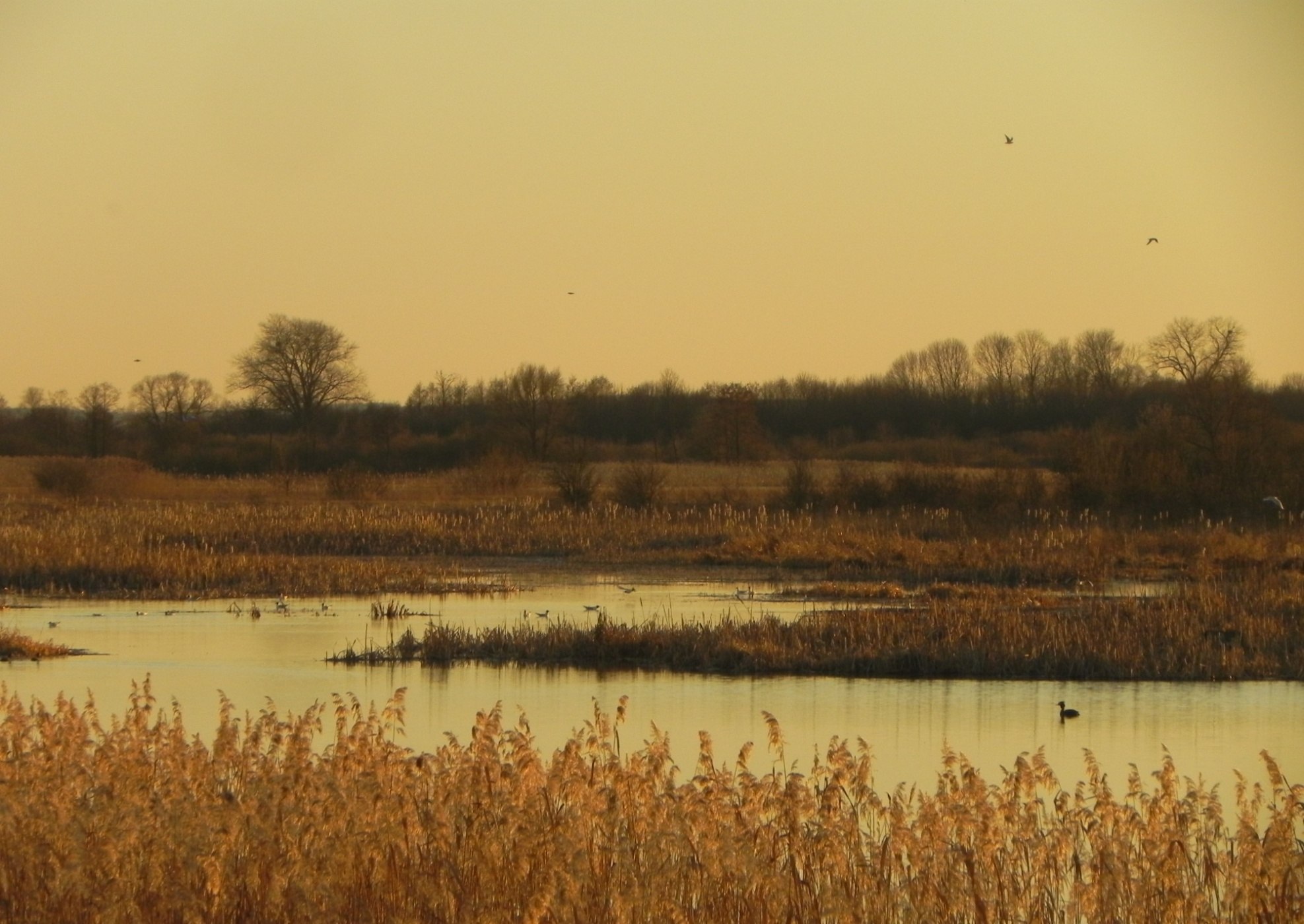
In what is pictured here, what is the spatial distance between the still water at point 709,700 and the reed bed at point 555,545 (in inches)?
183

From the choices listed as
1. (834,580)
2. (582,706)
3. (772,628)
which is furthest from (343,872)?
(834,580)

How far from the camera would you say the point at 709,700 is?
49.0ft

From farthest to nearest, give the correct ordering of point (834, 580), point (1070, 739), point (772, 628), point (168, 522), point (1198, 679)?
point (168, 522) < point (834, 580) < point (772, 628) < point (1198, 679) < point (1070, 739)

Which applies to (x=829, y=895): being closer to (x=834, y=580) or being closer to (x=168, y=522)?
(x=834, y=580)

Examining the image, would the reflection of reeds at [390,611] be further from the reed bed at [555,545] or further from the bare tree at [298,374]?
the bare tree at [298,374]

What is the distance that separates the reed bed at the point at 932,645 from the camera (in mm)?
16391

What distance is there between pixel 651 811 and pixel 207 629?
544 inches

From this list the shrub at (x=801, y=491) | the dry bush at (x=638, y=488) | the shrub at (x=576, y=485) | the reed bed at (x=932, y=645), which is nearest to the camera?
the reed bed at (x=932, y=645)

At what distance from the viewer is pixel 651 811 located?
741 cm

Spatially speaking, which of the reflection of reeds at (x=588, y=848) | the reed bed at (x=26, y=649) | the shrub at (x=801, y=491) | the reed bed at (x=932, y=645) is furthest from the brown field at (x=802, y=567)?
the reflection of reeds at (x=588, y=848)

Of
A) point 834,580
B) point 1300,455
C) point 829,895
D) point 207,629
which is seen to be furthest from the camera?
point 1300,455

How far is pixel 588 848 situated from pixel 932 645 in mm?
10645

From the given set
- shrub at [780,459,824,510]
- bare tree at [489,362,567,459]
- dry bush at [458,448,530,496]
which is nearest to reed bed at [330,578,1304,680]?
shrub at [780,459,824,510]

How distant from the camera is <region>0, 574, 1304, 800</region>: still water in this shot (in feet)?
40.5
